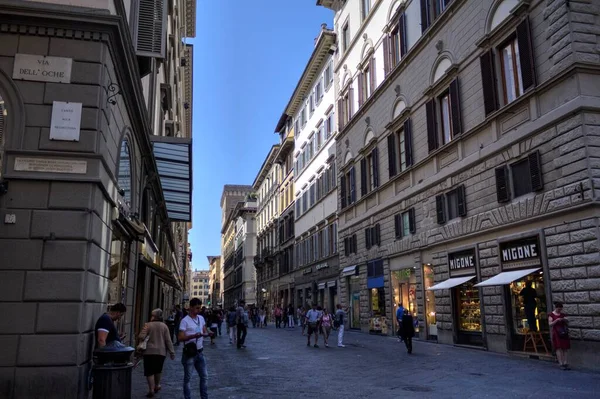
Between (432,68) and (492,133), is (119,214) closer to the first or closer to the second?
(492,133)

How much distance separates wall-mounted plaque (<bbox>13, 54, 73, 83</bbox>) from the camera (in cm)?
866

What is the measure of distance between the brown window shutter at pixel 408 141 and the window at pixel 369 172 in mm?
3545

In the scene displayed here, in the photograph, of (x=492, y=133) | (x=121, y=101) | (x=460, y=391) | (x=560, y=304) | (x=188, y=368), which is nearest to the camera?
(x=188, y=368)

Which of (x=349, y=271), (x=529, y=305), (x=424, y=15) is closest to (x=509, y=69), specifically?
(x=424, y=15)

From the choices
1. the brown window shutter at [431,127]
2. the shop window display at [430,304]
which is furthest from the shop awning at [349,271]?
the brown window shutter at [431,127]

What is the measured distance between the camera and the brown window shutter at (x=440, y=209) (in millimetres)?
19375

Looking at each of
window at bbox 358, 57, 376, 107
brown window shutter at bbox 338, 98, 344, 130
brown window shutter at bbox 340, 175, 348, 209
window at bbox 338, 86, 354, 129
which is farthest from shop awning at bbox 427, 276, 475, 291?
brown window shutter at bbox 338, 98, 344, 130

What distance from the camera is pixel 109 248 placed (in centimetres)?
1014

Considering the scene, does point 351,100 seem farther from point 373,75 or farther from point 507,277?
point 507,277

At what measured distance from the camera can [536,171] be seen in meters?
14.0

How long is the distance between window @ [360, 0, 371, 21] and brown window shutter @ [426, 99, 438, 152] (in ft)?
32.1

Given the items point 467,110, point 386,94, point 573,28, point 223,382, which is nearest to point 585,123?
point 573,28

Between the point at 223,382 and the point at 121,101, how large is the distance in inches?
240

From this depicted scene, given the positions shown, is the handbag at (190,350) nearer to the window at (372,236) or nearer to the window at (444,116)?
the window at (444,116)
